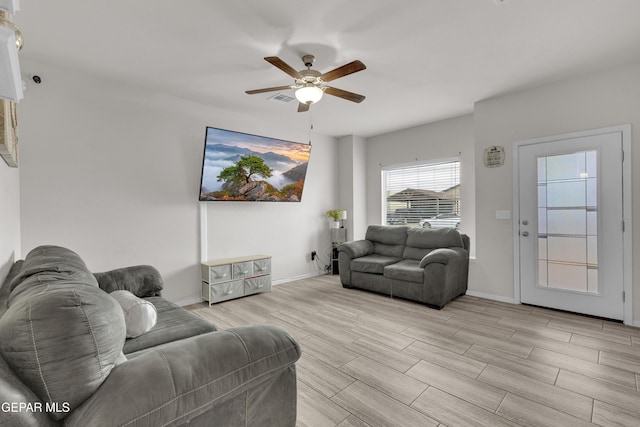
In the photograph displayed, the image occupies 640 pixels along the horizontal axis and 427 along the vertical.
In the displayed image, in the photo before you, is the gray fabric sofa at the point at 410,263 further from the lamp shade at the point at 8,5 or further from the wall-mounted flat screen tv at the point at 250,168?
the lamp shade at the point at 8,5

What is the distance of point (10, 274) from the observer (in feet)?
5.75

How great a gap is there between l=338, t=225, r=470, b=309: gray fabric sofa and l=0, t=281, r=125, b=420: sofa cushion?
11.2ft

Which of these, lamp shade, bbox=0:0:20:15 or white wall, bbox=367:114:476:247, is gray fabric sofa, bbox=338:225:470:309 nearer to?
white wall, bbox=367:114:476:247

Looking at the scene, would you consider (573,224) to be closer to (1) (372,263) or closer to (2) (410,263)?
(2) (410,263)

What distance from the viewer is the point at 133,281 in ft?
8.31

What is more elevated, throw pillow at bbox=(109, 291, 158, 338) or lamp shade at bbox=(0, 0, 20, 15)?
lamp shade at bbox=(0, 0, 20, 15)

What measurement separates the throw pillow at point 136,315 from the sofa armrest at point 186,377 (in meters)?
0.75

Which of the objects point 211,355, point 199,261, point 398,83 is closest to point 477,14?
point 398,83

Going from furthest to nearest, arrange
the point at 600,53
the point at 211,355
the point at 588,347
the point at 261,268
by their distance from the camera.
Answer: the point at 261,268 < the point at 600,53 < the point at 588,347 < the point at 211,355

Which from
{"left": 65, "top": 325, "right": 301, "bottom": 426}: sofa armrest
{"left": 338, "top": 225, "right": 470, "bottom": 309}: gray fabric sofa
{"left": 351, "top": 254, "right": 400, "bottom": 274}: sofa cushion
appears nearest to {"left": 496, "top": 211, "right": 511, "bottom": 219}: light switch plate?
{"left": 338, "top": 225, "right": 470, "bottom": 309}: gray fabric sofa

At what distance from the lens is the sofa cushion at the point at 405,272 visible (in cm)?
378

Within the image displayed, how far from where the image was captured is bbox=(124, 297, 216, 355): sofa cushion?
5.56ft

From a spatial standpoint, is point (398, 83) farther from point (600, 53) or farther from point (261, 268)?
point (261, 268)

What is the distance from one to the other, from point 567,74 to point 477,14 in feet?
5.96
